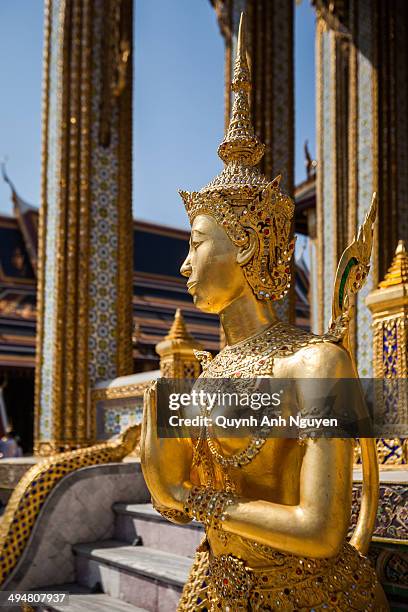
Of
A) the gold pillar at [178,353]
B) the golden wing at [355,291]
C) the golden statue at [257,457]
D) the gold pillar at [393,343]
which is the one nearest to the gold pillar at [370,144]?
the gold pillar at [178,353]

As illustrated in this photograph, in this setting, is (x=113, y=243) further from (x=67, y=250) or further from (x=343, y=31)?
(x=343, y=31)

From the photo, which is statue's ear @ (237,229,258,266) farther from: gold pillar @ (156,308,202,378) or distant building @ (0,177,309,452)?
distant building @ (0,177,309,452)

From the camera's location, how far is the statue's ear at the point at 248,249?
1.61 meters

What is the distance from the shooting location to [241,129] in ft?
5.64

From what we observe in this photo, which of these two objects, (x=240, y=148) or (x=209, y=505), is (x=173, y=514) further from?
(x=240, y=148)

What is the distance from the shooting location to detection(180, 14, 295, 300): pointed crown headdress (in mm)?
1616

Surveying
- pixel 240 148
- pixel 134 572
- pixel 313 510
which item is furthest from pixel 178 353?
pixel 313 510

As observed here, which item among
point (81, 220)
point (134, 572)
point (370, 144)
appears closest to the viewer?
point (134, 572)

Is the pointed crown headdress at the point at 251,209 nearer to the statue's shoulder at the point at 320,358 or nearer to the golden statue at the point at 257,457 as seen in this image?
the golden statue at the point at 257,457

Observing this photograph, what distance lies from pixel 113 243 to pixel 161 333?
676 cm

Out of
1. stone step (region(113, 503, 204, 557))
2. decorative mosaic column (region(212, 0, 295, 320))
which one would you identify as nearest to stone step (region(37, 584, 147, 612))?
stone step (region(113, 503, 204, 557))

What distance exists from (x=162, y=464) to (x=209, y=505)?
0.14 meters

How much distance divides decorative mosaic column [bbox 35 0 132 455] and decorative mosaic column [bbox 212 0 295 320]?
110cm

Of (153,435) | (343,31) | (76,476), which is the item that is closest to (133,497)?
(76,476)
